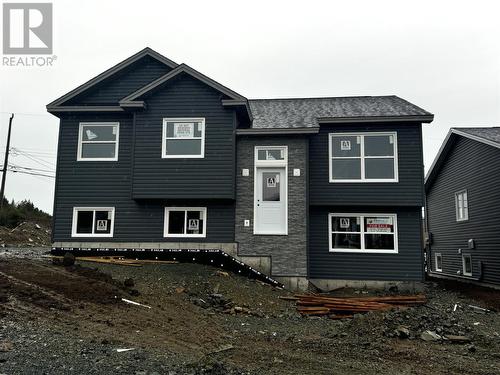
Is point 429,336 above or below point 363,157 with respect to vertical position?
below

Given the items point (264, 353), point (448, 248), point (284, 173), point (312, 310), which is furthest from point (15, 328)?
point (448, 248)

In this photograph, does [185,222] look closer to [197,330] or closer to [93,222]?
[93,222]

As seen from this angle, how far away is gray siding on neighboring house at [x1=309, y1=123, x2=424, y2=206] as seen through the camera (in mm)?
14719

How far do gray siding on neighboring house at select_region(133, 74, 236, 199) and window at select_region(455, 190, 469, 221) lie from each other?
11.2 m

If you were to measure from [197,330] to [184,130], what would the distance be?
834 centimetres

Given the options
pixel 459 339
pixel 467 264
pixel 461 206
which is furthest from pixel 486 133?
pixel 459 339

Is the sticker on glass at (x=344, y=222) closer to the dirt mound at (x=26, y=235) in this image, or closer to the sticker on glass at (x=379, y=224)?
the sticker on glass at (x=379, y=224)

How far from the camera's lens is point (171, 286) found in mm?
11664

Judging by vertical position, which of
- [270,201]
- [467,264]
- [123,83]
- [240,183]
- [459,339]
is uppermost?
[123,83]

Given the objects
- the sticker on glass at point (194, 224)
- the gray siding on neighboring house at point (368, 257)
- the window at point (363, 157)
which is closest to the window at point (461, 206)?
A: the gray siding on neighboring house at point (368, 257)

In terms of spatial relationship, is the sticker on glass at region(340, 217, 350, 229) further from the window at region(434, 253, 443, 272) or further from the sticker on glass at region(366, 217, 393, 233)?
the window at region(434, 253, 443, 272)

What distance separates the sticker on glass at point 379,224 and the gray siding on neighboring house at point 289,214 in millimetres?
2581

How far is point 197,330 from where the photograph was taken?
8.26 m

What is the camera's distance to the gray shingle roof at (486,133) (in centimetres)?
1637
